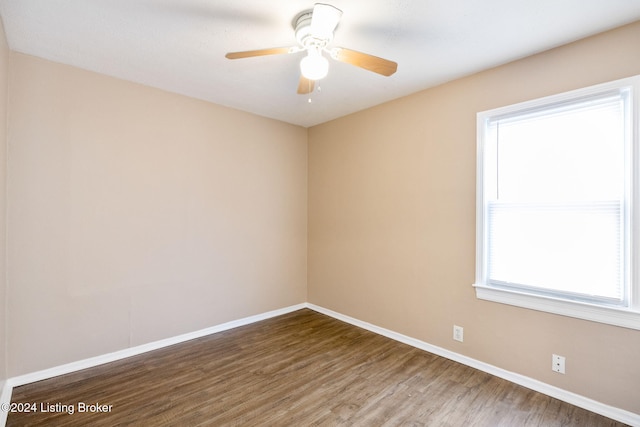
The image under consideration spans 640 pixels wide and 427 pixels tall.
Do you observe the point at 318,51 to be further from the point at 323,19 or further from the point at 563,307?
the point at 563,307

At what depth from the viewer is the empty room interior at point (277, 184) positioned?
6.42 feet

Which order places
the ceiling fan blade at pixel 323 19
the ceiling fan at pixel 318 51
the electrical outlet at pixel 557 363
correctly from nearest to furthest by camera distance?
the ceiling fan blade at pixel 323 19 < the ceiling fan at pixel 318 51 < the electrical outlet at pixel 557 363

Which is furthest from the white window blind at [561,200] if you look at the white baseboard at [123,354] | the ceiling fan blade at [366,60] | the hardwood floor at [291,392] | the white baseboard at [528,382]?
the white baseboard at [123,354]

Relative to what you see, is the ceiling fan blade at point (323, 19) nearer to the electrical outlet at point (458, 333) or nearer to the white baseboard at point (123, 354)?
the electrical outlet at point (458, 333)

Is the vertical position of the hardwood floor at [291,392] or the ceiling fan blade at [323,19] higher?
the ceiling fan blade at [323,19]

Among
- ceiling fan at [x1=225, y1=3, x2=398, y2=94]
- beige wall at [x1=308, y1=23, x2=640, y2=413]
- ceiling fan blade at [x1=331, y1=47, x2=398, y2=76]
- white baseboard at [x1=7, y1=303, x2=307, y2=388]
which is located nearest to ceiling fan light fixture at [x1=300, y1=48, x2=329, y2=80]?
ceiling fan at [x1=225, y1=3, x2=398, y2=94]

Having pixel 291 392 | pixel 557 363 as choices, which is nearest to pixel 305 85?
pixel 291 392

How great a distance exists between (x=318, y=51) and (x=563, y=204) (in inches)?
82.0

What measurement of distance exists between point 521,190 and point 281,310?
Result: 10.2 feet

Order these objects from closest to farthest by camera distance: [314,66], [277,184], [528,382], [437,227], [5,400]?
[314,66]
[5,400]
[528,382]
[437,227]
[277,184]

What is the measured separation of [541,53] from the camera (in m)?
2.29

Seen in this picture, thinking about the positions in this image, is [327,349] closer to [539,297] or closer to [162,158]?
[539,297]

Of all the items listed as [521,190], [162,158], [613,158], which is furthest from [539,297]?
[162,158]

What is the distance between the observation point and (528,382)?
2.33 meters
